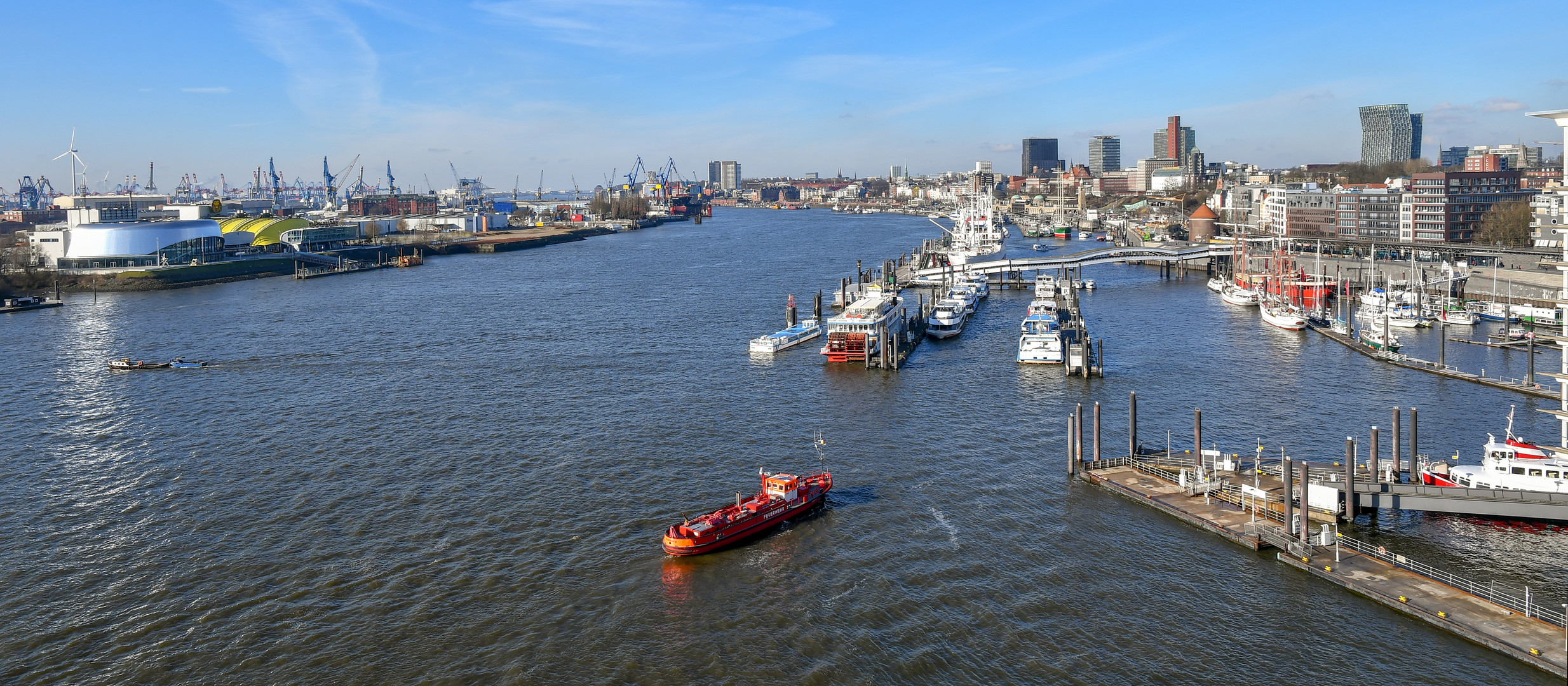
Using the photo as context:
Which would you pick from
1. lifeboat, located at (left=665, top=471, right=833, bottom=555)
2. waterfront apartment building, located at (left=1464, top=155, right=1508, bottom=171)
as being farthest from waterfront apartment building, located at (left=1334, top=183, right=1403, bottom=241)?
lifeboat, located at (left=665, top=471, right=833, bottom=555)

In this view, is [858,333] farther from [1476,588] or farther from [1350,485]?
[1476,588]

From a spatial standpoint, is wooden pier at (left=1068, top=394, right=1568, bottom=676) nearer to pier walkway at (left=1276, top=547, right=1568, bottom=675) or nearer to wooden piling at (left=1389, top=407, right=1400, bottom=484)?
pier walkway at (left=1276, top=547, right=1568, bottom=675)

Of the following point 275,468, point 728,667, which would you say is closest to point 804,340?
point 275,468

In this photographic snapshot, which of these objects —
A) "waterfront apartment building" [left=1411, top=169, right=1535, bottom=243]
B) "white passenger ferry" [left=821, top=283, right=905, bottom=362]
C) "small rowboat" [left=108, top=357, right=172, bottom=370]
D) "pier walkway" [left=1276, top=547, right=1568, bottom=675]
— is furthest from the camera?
"waterfront apartment building" [left=1411, top=169, right=1535, bottom=243]

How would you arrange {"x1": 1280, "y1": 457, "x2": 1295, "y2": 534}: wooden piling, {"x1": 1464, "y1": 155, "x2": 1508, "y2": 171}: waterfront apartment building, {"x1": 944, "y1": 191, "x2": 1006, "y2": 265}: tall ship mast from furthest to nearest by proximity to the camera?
1. {"x1": 1464, "y1": 155, "x2": 1508, "y2": 171}: waterfront apartment building
2. {"x1": 944, "y1": 191, "x2": 1006, "y2": 265}: tall ship mast
3. {"x1": 1280, "y1": 457, "x2": 1295, "y2": 534}: wooden piling

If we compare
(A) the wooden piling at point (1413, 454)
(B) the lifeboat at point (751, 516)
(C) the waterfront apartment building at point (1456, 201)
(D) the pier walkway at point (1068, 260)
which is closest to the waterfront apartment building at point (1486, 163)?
(C) the waterfront apartment building at point (1456, 201)

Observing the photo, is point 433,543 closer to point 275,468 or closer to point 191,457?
point 275,468
